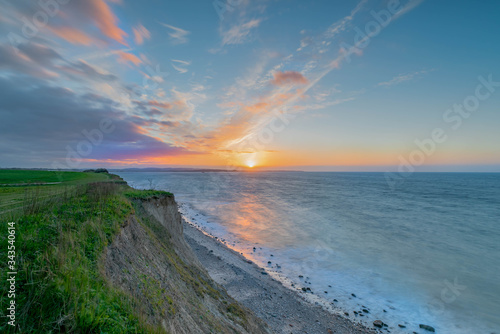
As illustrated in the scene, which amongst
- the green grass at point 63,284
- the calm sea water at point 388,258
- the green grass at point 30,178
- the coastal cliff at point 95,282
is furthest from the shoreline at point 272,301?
the green grass at point 30,178

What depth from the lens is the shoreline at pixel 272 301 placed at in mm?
12648

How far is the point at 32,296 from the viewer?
3033 millimetres

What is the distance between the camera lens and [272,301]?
47.9ft

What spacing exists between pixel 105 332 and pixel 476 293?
30220mm

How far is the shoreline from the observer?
12648mm

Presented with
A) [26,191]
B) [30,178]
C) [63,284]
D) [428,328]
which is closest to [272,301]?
[428,328]

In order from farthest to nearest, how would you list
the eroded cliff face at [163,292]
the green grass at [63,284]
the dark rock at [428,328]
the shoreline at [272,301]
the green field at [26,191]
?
the dark rock at [428,328], the shoreline at [272,301], the green field at [26,191], the eroded cliff face at [163,292], the green grass at [63,284]

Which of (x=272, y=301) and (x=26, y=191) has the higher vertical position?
(x=26, y=191)

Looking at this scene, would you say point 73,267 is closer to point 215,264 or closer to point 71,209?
point 71,209

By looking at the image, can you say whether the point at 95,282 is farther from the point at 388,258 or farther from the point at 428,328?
the point at 388,258

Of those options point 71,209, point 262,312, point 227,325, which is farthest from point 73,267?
point 262,312

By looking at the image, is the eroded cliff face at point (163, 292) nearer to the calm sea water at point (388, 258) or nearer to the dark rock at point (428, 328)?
the calm sea water at point (388, 258)

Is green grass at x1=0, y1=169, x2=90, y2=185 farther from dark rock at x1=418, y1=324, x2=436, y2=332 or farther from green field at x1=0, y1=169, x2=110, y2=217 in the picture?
dark rock at x1=418, y1=324, x2=436, y2=332

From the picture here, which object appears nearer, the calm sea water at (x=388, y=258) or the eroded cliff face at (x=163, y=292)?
the eroded cliff face at (x=163, y=292)
